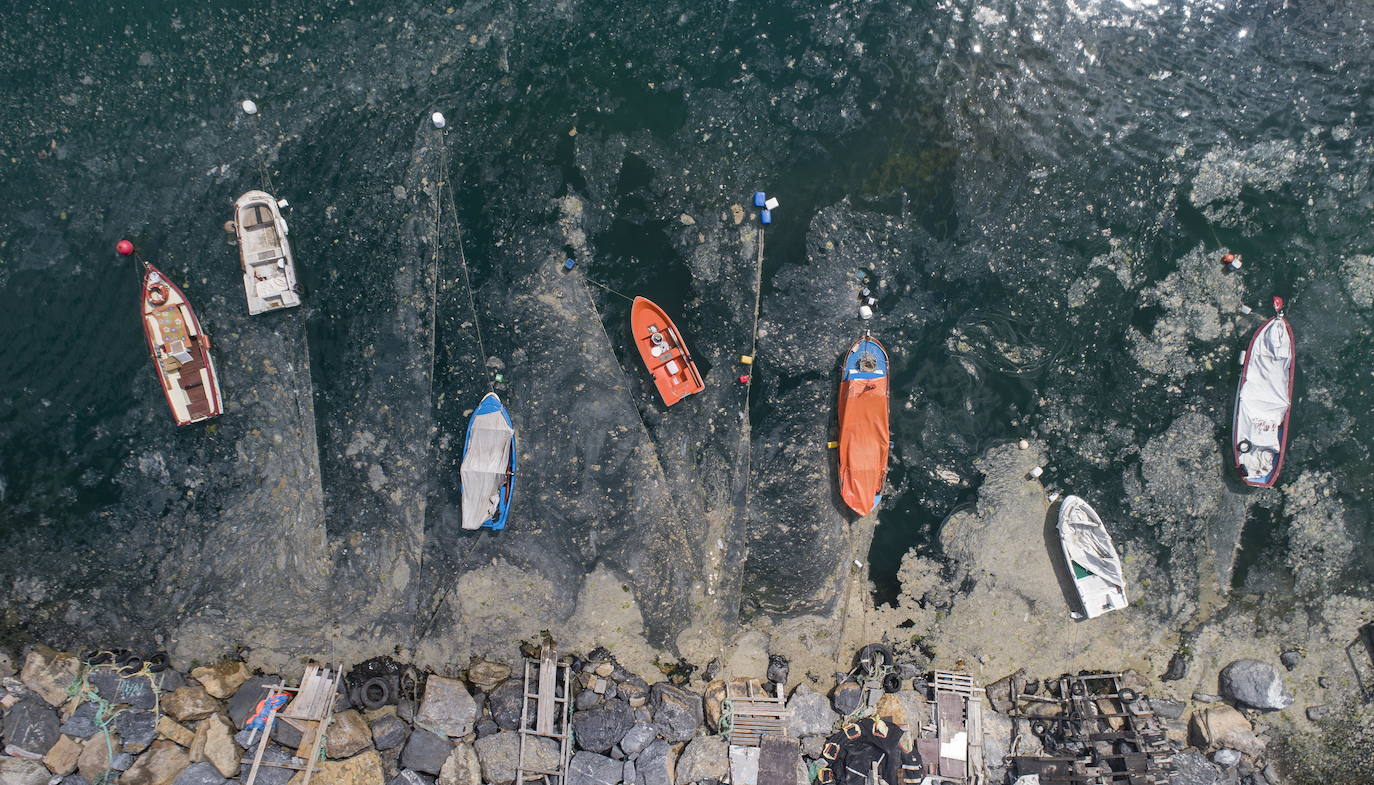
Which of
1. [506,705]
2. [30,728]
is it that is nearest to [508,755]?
[506,705]

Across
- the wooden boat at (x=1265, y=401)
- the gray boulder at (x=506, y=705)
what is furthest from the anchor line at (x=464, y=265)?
the wooden boat at (x=1265, y=401)

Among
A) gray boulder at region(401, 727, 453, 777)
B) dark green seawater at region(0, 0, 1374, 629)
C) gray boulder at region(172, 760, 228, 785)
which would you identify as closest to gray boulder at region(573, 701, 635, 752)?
gray boulder at region(401, 727, 453, 777)

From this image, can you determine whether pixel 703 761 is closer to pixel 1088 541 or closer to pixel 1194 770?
pixel 1088 541

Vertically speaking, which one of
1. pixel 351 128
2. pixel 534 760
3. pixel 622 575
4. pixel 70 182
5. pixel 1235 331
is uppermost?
pixel 351 128

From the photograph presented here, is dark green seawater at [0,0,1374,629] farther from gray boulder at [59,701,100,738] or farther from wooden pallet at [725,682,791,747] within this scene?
wooden pallet at [725,682,791,747]

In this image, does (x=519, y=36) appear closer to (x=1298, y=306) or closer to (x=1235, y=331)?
(x=1235, y=331)

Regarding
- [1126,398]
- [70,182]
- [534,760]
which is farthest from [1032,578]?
[70,182]
